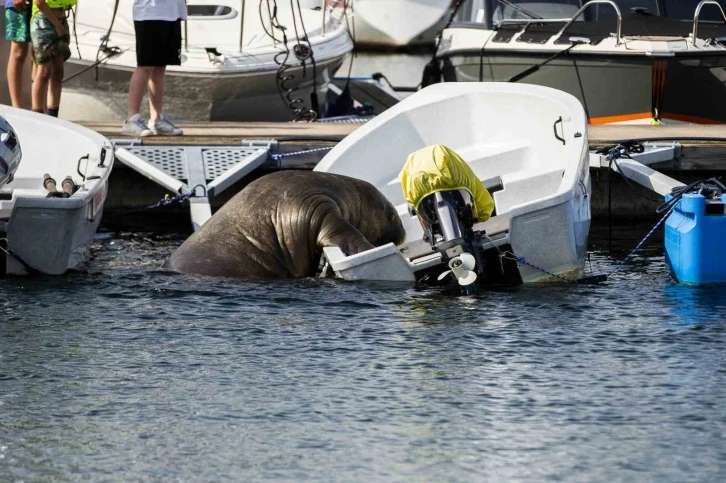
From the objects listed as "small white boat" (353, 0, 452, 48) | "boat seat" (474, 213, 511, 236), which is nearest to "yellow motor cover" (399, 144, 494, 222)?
"boat seat" (474, 213, 511, 236)

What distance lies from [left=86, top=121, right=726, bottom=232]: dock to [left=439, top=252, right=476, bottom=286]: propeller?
11.8ft

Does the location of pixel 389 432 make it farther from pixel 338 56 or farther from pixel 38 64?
pixel 338 56

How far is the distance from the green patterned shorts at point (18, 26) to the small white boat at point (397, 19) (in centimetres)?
2117

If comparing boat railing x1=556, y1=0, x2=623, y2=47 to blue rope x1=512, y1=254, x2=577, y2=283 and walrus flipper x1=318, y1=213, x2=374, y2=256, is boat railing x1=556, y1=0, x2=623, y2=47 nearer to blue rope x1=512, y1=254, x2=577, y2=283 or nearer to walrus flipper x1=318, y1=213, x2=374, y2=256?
blue rope x1=512, y1=254, x2=577, y2=283

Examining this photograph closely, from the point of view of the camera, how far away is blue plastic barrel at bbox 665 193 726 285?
8.23 meters

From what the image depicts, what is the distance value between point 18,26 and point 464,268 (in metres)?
5.48

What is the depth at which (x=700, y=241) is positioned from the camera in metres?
8.27

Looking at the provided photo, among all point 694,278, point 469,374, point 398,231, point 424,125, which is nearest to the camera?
point 469,374

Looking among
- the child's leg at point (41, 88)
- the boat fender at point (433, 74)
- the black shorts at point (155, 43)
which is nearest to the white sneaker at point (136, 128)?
the black shorts at point (155, 43)

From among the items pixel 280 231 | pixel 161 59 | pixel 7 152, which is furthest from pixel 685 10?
pixel 7 152

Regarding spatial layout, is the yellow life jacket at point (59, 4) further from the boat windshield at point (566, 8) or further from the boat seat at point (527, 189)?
the boat windshield at point (566, 8)

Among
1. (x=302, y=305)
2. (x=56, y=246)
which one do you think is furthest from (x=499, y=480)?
(x=56, y=246)

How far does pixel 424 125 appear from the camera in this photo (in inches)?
420

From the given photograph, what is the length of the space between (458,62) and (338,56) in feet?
4.51
